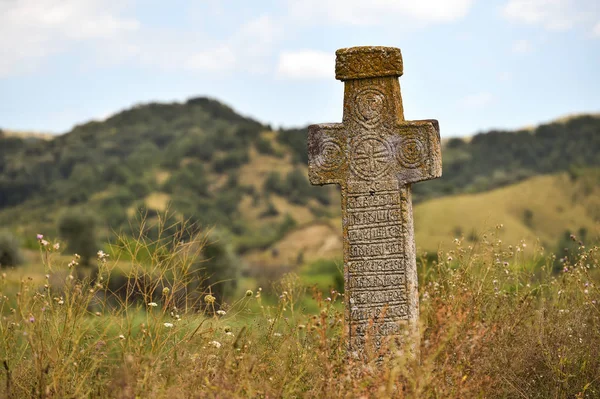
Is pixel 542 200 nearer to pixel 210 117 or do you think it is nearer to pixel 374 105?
pixel 374 105

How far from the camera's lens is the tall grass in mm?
5438

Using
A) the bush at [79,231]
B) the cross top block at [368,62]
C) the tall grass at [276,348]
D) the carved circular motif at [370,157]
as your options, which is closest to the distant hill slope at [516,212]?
the bush at [79,231]

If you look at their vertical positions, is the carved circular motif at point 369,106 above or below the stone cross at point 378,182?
above

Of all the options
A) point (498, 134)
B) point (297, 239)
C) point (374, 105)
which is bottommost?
point (297, 239)

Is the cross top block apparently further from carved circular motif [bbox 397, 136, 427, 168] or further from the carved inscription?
the carved inscription

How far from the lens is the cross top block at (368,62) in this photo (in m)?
7.37

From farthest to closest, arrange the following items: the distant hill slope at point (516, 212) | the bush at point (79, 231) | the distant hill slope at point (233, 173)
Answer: the distant hill slope at point (233, 173)
the distant hill slope at point (516, 212)
the bush at point (79, 231)

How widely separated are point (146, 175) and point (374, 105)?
297 ft

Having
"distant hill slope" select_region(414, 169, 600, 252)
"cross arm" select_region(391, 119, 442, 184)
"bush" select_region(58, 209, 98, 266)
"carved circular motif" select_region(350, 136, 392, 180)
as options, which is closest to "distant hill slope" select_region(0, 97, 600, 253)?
"distant hill slope" select_region(414, 169, 600, 252)

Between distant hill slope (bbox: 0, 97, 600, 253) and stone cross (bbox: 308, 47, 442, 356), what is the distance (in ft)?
214

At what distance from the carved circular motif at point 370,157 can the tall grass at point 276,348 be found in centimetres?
119

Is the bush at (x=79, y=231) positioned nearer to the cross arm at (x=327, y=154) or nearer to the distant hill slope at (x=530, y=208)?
the distant hill slope at (x=530, y=208)

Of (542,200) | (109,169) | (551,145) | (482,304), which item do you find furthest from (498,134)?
(482,304)

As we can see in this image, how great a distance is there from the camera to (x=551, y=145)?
315 ft
